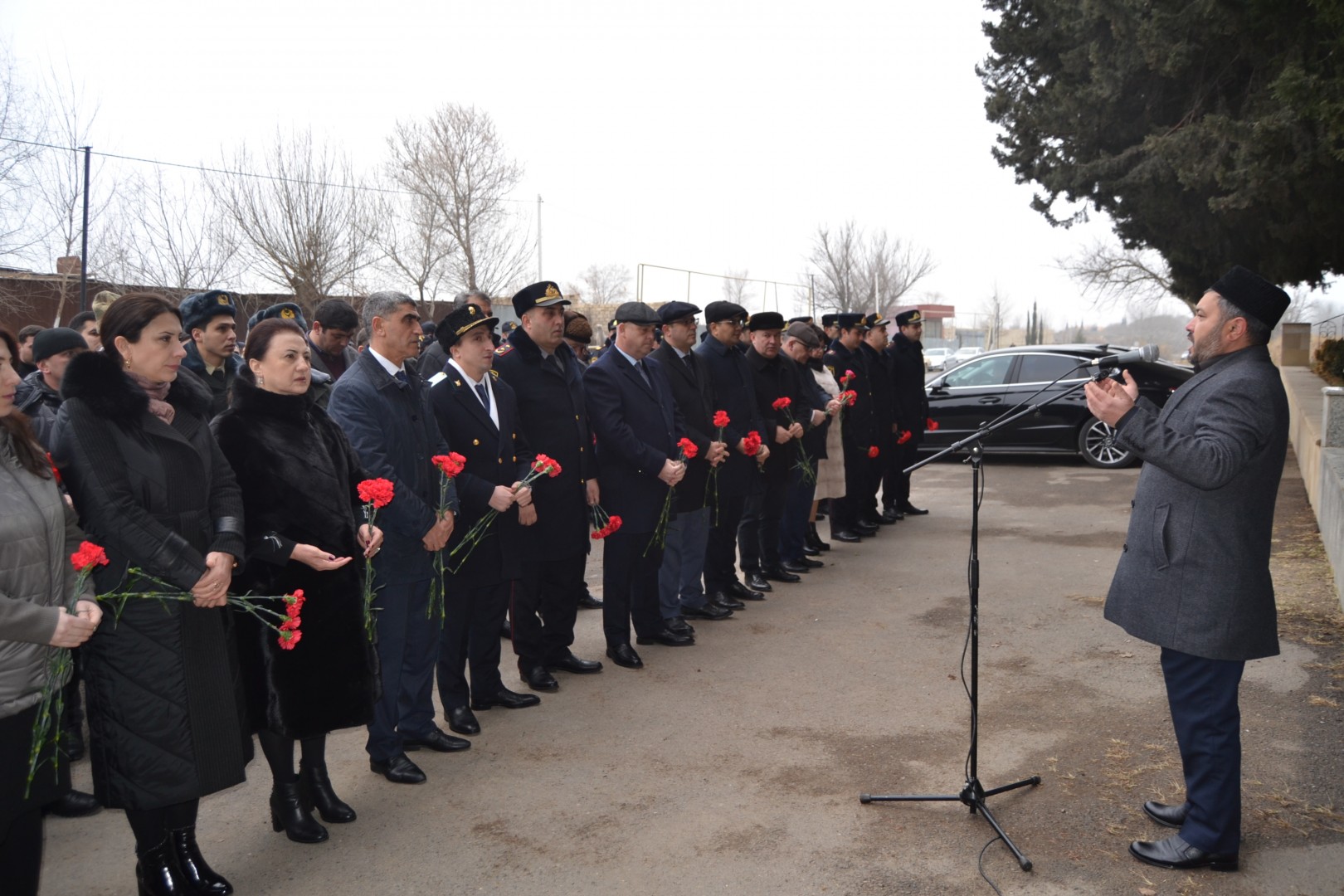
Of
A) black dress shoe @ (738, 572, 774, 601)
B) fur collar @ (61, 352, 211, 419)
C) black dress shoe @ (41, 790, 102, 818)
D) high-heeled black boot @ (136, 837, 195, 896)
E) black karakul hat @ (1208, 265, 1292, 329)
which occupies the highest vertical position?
black karakul hat @ (1208, 265, 1292, 329)

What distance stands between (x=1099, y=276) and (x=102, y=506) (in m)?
58.3

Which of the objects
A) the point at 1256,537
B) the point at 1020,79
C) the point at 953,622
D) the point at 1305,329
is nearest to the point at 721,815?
the point at 1256,537

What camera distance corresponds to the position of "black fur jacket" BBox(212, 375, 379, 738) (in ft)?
12.5

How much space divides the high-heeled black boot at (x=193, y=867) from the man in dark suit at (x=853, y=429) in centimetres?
735

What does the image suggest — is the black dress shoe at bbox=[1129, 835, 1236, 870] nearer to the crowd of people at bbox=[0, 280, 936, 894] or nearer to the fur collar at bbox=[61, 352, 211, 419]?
the crowd of people at bbox=[0, 280, 936, 894]

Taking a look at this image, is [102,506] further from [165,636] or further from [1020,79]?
[1020,79]

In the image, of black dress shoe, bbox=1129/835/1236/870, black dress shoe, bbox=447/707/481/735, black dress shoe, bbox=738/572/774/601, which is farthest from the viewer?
black dress shoe, bbox=738/572/774/601

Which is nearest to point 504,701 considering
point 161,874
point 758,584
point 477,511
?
point 477,511

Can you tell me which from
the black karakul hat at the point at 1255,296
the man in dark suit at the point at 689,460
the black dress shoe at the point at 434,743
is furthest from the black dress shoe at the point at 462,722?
the black karakul hat at the point at 1255,296

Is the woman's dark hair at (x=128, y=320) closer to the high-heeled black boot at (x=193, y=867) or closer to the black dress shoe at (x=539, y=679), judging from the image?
the high-heeled black boot at (x=193, y=867)

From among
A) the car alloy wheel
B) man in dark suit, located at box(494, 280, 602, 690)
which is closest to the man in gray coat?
man in dark suit, located at box(494, 280, 602, 690)

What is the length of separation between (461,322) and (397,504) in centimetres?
120

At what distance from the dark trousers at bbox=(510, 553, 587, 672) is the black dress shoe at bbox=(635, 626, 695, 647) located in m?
0.75

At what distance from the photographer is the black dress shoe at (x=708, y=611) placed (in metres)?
7.27
